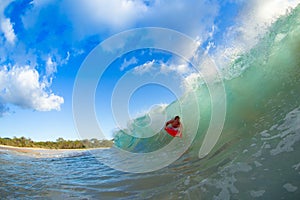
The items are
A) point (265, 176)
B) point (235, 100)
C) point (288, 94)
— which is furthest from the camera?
point (235, 100)

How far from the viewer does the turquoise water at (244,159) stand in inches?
163

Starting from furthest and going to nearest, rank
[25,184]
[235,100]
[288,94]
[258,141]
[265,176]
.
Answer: [235,100] → [288,94] → [25,184] → [258,141] → [265,176]

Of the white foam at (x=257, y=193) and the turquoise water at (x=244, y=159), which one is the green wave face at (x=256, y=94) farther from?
the white foam at (x=257, y=193)

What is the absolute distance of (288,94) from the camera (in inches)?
280

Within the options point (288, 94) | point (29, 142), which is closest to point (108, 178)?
point (288, 94)

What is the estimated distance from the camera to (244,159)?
5035 millimetres

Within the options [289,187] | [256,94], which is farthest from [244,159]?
[256,94]

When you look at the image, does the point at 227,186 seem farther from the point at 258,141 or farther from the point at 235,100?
the point at 235,100

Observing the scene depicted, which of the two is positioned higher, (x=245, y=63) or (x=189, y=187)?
(x=245, y=63)

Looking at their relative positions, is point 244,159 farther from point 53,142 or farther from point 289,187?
point 53,142

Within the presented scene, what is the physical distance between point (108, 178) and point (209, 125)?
17.8 feet

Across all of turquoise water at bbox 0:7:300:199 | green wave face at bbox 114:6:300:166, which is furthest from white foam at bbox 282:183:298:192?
green wave face at bbox 114:6:300:166

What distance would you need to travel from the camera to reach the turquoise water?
415cm

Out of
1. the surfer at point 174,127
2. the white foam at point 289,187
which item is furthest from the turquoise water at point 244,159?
the surfer at point 174,127
